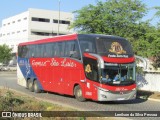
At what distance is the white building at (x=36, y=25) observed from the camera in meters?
98.8

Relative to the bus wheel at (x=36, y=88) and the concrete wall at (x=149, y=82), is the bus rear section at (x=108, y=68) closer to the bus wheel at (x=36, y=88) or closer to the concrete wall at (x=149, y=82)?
the bus wheel at (x=36, y=88)

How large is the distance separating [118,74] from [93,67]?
1.30 meters

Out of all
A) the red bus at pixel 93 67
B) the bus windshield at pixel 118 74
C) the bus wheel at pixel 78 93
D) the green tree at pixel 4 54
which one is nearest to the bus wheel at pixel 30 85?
the red bus at pixel 93 67

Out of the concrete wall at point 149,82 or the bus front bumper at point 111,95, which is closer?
the bus front bumper at point 111,95

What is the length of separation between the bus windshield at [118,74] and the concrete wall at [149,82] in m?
9.50

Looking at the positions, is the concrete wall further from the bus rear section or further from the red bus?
the bus rear section

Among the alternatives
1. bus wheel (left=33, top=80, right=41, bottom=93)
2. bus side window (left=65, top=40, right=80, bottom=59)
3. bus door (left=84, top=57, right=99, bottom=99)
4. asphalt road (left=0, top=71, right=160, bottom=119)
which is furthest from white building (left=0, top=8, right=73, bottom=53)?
bus door (left=84, top=57, right=99, bottom=99)

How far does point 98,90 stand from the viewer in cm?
1978

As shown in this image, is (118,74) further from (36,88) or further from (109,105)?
(36,88)

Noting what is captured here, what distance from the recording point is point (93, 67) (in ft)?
65.9

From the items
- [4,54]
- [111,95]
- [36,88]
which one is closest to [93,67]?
[111,95]

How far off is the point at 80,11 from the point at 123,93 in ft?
38.9

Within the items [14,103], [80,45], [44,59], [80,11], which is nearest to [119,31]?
[80,11]

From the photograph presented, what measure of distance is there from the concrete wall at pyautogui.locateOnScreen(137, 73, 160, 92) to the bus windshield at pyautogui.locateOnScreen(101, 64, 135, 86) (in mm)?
9496
